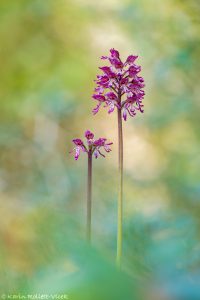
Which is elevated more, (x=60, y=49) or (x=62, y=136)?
(x=60, y=49)

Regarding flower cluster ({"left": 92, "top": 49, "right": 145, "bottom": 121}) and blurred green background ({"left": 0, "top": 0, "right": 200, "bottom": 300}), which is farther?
blurred green background ({"left": 0, "top": 0, "right": 200, "bottom": 300})

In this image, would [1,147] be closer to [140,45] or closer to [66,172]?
[66,172]

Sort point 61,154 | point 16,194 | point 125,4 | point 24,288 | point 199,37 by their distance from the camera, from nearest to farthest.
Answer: point 24,288, point 16,194, point 61,154, point 199,37, point 125,4

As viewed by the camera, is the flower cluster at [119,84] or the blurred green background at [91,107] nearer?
the flower cluster at [119,84]

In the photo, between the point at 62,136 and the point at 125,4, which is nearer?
the point at 62,136

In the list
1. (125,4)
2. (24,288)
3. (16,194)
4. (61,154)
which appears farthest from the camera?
(125,4)

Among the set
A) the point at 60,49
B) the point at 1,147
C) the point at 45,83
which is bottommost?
the point at 1,147

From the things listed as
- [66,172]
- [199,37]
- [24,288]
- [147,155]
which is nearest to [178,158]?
[147,155]

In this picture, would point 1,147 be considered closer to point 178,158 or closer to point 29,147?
point 29,147

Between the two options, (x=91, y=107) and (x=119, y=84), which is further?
(x=91, y=107)
